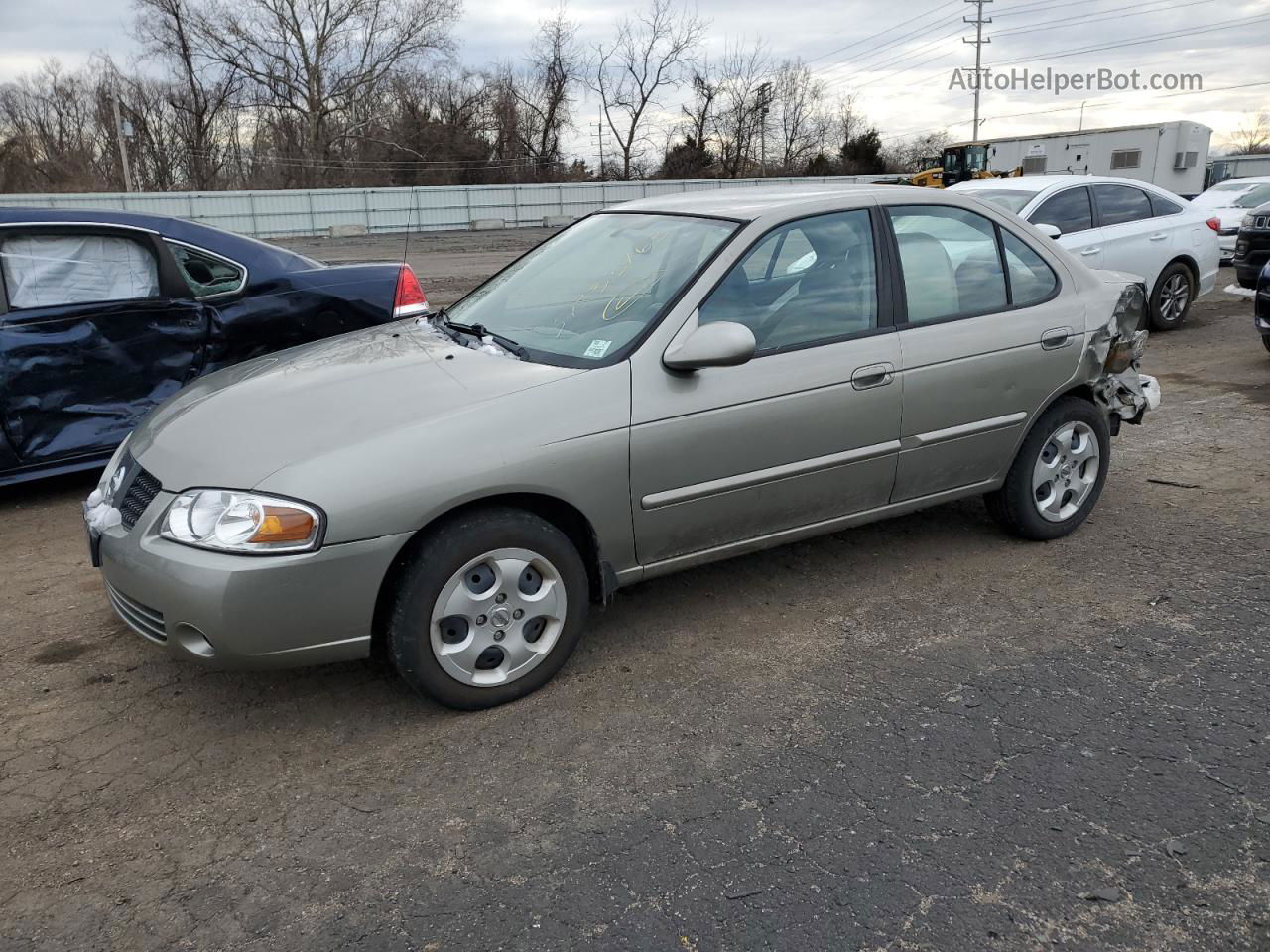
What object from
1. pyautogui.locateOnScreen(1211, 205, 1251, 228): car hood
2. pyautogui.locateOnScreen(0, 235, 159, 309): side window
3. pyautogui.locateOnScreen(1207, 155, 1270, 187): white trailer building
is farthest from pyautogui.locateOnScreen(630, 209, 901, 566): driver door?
pyautogui.locateOnScreen(1207, 155, 1270, 187): white trailer building

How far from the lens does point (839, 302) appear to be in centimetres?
404

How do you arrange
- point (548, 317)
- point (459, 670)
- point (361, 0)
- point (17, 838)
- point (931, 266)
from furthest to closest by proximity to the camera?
point (361, 0), point (931, 266), point (548, 317), point (459, 670), point (17, 838)

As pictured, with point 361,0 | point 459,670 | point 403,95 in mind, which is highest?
point 361,0

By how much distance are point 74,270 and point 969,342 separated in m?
4.71

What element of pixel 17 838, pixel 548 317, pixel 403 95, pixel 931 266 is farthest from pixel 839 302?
pixel 403 95

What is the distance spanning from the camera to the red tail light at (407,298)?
6.35 m

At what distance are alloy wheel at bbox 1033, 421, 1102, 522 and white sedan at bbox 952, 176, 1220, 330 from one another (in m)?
4.79

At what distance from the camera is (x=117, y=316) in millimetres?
5484

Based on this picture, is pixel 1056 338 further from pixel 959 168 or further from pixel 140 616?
pixel 959 168

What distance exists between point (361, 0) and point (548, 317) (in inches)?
2152

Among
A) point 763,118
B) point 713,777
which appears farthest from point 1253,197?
point 763,118

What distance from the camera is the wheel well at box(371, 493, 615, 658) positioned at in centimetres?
318

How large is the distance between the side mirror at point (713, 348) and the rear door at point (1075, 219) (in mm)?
6867

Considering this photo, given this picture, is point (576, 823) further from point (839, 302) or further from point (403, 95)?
point (403, 95)
